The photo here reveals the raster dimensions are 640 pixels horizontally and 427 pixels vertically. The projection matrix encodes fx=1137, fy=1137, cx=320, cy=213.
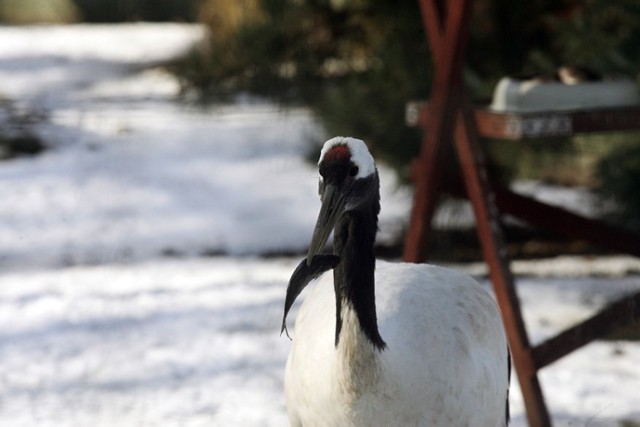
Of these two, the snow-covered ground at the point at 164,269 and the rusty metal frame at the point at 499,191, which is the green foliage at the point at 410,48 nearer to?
the snow-covered ground at the point at 164,269

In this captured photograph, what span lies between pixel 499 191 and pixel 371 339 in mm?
1182

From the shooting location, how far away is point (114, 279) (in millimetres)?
5148

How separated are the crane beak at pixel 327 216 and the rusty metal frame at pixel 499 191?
83 centimetres

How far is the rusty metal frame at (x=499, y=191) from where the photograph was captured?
112 inches

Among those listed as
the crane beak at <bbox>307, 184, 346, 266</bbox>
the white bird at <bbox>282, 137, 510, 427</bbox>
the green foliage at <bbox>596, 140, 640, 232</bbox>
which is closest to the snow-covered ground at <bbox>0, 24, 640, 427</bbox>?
the green foliage at <bbox>596, 140, 640, 232</bbox>

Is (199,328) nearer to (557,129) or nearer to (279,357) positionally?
(279,357)

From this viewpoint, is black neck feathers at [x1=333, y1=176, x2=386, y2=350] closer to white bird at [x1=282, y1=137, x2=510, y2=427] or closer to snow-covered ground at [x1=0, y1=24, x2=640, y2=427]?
white bird at [x1=282, y1=137, x2=510, y2=427]

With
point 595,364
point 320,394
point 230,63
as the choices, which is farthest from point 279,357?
point 230,63

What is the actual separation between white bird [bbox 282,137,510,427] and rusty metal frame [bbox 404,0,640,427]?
46cm

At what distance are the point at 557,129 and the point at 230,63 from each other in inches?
194

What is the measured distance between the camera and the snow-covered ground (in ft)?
11.8

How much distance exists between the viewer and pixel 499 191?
3182 mm

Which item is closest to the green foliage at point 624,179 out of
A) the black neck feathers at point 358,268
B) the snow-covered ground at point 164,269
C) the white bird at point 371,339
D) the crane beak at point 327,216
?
the snow-covered ground at point 164,269

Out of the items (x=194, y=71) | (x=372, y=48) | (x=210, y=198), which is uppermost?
(x=372, y=48)
